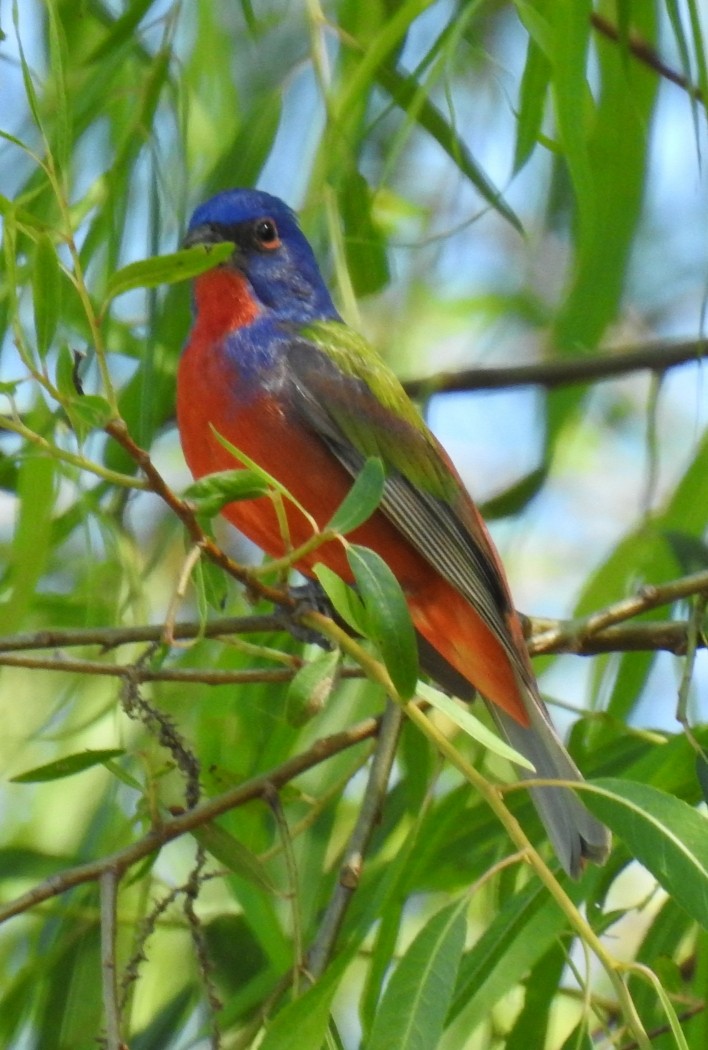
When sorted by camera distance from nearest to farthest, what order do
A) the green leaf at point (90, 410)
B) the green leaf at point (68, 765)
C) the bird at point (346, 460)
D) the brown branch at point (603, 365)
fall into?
the green leaf at point (90, 410) < the green leaf at point (68, 765) < the bird at point (346, 460) < the brown branch at point (603, 365)

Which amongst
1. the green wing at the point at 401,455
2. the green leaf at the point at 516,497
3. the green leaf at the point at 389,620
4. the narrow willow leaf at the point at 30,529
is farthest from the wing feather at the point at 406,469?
the green leaf at the point at 389,620

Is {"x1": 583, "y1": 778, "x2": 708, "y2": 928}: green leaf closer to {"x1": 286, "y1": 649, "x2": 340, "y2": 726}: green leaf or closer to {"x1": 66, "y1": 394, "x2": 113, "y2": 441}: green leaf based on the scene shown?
{"x1": 286, "y1": 649, "x2": 340, "y2": 726}: green leaf

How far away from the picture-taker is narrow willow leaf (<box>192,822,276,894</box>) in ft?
7.58

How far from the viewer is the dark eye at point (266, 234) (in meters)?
3.75

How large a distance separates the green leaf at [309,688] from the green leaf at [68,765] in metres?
0.32

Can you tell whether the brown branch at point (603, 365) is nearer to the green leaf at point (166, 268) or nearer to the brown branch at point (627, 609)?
the brown branch at point (627, 609)

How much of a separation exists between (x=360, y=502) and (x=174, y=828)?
0.66 metres

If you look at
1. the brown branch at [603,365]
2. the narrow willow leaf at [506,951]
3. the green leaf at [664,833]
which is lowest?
the narrow willow leaf at [506,951]

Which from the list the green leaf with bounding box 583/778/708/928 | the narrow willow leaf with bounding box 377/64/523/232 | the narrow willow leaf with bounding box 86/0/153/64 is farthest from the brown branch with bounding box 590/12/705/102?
the green leaf with bounding box 583/778/708/928

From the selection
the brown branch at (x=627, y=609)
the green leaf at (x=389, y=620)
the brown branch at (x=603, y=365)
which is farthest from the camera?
the brown branch at (x=603, y=365)

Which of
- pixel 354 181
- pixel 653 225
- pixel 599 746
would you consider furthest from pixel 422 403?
pixel 653 225

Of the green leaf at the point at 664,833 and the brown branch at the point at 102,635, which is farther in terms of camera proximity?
the brown branch at the point at 102,635

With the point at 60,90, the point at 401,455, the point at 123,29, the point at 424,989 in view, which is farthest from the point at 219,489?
the point at 401,455

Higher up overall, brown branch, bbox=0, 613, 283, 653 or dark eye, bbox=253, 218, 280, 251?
dark eye, bbox=253, 218, 280, 251
